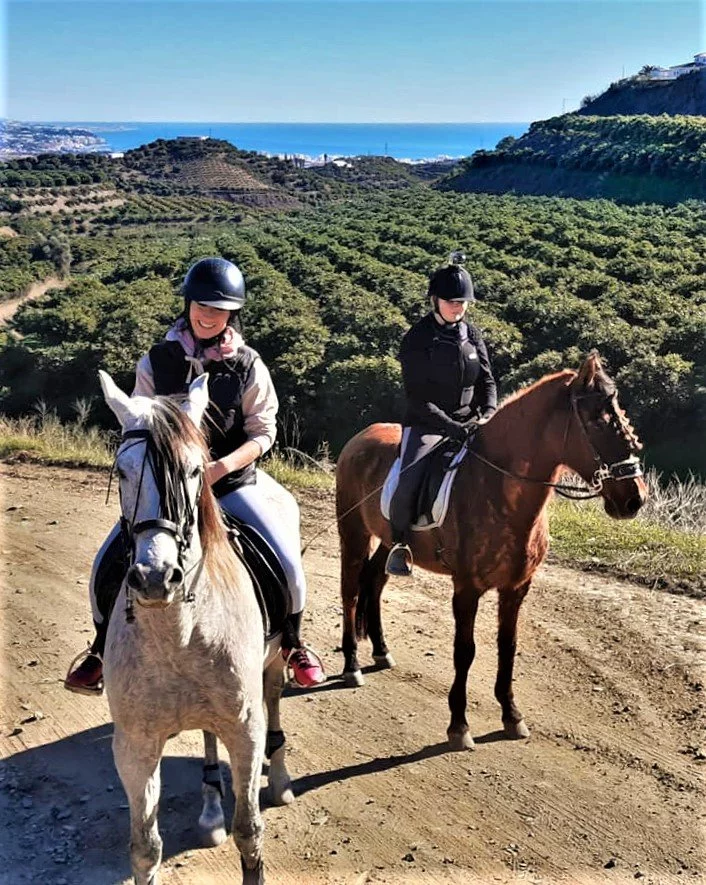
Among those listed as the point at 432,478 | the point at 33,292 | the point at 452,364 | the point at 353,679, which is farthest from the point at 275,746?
the point at 33,292

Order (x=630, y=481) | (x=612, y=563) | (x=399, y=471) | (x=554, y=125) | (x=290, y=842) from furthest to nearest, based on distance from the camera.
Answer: (x=554, y=125), (x=612, y=563), (x=399, y=471), (x=630, y=481), (x=290, y=842)

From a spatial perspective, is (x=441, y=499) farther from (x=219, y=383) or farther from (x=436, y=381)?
(x=219, y=383)

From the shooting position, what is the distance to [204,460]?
11.0ft

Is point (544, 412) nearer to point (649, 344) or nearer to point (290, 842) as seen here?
point (290, 842)

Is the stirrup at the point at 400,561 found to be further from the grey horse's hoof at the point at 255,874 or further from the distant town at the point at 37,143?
the distant town at the point at 37,143

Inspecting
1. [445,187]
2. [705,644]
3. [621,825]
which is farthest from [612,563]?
[445,187]

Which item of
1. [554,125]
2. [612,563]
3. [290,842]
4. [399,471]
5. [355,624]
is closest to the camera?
[290,842]

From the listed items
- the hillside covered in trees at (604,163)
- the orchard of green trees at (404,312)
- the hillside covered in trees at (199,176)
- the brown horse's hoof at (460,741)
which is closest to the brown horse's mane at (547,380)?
the brown horse's hoof at (460,741)

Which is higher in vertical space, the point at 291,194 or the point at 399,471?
the point at 291,194

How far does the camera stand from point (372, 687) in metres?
6.29

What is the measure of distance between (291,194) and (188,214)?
71.5ft

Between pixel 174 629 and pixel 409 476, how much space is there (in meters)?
2.83

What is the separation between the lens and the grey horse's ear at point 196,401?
341 centimetres

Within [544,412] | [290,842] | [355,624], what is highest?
[544,412]
